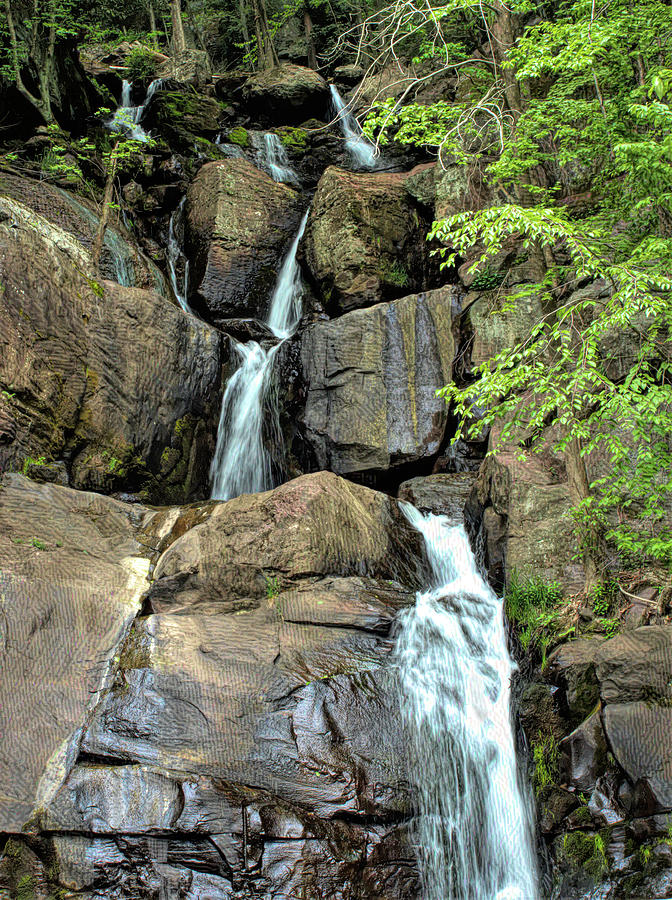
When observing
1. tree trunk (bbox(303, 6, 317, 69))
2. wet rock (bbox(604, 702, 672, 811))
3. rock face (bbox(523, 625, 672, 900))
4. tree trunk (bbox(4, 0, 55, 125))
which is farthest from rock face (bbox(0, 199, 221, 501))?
tree trunk (bbox(303, 6, 317, 69))

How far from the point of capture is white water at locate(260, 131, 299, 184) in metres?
16.4

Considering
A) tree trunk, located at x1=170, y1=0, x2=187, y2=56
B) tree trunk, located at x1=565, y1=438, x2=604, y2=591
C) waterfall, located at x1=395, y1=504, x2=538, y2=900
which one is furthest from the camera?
tree trunk, located at x1=170, y1=0, x2=187, y2=56

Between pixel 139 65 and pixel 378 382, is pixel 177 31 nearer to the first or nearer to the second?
pixel 139 65

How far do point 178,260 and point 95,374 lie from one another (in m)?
5.28

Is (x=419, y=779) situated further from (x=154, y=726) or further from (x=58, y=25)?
(x=58, y=25)

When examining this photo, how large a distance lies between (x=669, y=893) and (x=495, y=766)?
5.20 ft

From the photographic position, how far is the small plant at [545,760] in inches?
216

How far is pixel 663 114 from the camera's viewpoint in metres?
5.13

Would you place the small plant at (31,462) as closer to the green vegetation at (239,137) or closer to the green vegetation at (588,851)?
the green vegetation at (588,851)

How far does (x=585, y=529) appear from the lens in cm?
679

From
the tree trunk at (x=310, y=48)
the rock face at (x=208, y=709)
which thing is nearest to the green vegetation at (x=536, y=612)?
the rock face at (x=208, y=709)

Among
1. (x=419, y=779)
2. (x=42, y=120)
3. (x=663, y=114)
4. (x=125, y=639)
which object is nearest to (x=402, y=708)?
(x=419, y=779)

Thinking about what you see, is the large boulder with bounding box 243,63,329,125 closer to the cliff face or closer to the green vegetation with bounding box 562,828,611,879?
the cliff face

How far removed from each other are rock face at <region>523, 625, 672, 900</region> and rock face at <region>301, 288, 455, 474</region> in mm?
5501
